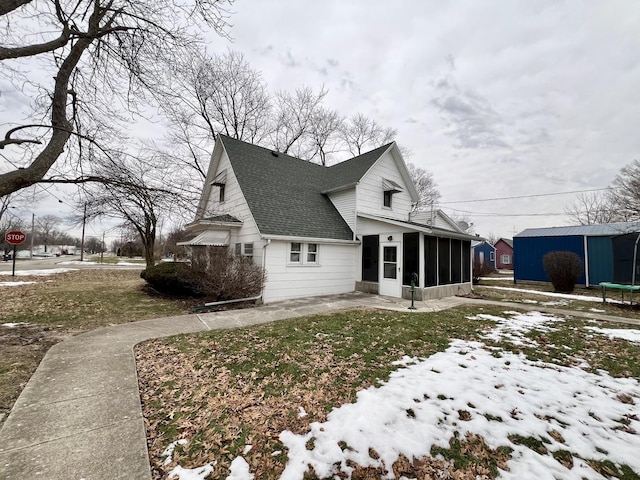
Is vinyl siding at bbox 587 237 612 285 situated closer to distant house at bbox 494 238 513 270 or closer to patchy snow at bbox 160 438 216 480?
patchy snow at bbox 160 438 216 480

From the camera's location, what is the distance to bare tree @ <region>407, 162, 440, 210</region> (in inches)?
1367

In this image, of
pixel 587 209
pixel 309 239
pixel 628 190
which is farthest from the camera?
pixel 587 209

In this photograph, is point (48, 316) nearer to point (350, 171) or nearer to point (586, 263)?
point (350, 171)

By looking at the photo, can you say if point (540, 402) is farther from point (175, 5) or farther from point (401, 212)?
point (401, 212)

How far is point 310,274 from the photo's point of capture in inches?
469

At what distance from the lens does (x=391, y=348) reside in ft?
18.0

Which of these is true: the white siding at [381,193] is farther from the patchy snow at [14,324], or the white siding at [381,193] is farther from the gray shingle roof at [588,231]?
the patchy snow at [14,324]

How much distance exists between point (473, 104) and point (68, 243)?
142823 mm

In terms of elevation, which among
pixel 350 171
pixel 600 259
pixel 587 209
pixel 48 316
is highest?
pixel 587 209

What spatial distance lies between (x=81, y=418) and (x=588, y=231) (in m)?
25.8

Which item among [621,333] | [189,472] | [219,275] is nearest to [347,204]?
[219,275]

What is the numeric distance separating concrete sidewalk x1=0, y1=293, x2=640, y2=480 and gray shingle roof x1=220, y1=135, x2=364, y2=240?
6.34m

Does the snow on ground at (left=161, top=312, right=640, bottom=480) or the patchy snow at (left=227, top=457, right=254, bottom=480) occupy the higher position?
the snow on ground at (left=161, top=312, right=640, bottom=480)

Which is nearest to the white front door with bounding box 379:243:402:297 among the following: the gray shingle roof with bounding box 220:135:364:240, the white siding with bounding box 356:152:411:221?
the gray shingle roof with bounding box 220:135:364:240
